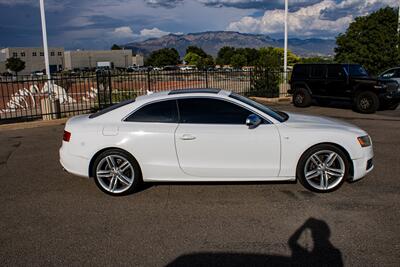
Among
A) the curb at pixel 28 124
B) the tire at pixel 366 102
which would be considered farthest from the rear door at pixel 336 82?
the curb at pixel 28 124

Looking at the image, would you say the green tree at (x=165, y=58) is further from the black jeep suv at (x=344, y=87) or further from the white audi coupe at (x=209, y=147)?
the white audi coupe at (x=209, y=147)

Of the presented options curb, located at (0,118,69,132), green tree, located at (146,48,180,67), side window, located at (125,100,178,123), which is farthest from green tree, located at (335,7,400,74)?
green tree, located at (146,48,180,67)

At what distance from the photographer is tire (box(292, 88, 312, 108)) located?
14.2 meters

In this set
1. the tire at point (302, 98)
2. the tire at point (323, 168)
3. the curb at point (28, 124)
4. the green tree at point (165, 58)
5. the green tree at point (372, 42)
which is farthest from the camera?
the green tree at point (165, 58)

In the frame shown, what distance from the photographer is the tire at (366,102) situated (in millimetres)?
12372

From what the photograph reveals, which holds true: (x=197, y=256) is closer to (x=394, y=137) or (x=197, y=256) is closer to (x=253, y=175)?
(x=253, y=175)

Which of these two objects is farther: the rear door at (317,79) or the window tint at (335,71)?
the rear door at (317,79)

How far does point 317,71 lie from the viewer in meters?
13.8

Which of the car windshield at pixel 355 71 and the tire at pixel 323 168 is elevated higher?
the car windshield at pixel 355 71

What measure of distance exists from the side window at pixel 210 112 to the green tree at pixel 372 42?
2198 cm

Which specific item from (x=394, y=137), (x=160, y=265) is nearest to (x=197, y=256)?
(x=160, y=265)

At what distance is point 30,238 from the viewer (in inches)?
159

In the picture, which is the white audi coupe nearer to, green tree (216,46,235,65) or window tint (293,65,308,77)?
window tint (293,65,308,77)

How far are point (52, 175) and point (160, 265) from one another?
366 cm
